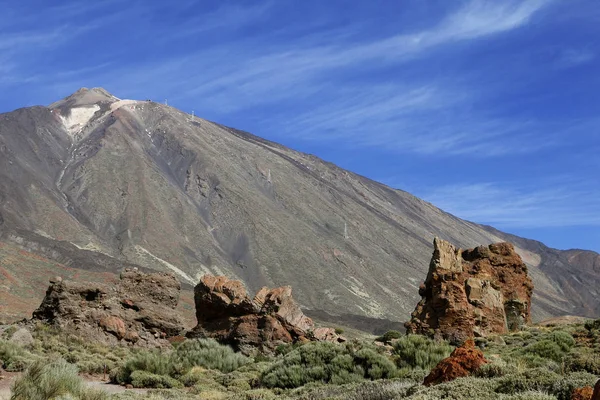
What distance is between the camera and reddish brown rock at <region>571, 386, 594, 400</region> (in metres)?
7.66

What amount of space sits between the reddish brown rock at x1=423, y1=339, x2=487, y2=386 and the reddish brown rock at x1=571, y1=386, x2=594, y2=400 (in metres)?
2.82

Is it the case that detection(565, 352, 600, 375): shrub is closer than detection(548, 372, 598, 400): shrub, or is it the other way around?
detection(548, 372, 598, 400): shrub

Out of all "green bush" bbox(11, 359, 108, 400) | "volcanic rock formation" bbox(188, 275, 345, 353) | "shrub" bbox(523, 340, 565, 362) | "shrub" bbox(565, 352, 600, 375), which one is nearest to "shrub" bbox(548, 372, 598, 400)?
Answer: "shrub" bbox(565, 352, 600, 375)

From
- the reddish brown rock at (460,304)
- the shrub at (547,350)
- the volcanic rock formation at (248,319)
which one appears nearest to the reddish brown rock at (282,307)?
the volcanic rock formation at (248,319)

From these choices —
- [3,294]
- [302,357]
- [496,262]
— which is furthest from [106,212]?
[302,357]

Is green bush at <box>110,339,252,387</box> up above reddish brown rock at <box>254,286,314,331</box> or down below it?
below

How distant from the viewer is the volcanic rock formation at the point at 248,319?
24.1m

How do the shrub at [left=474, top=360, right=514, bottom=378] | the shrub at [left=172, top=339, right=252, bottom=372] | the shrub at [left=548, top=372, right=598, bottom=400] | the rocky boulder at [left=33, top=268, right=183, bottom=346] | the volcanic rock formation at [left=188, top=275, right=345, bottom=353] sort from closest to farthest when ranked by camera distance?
the shrub at [left=548, top=372, right=598, bottom=400]
the shrub at [left=474, top=360, right=514, bottom=378]
the shrub at [left=172, top=339, right=252, bottom=372]
the rocky boulder at [left=33, top=268, right=183, bottom=346]
the volcanic rock formation at [left=188, top=275, right=345, bottom=353]

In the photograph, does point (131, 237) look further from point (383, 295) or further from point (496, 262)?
point (496, 262)

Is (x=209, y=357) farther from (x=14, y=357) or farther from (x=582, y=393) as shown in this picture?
(x=582, y=393)

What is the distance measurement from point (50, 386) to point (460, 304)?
17390 mm

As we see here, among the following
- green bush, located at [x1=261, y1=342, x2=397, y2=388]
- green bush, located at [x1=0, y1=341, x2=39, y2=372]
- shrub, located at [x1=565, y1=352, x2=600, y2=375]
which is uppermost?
shrub, located at [x1=565, y1=352, x2=600, y2=375]

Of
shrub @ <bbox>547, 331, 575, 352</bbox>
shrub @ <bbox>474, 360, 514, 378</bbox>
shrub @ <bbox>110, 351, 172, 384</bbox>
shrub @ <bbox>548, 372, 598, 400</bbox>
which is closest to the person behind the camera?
shrub @ <bbox>548, 372, 598, 400</bbox>

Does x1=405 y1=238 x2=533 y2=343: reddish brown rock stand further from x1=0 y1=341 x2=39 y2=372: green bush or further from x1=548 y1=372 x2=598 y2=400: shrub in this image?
x1=548 y1=372 x2=598 y2=400: shrub
